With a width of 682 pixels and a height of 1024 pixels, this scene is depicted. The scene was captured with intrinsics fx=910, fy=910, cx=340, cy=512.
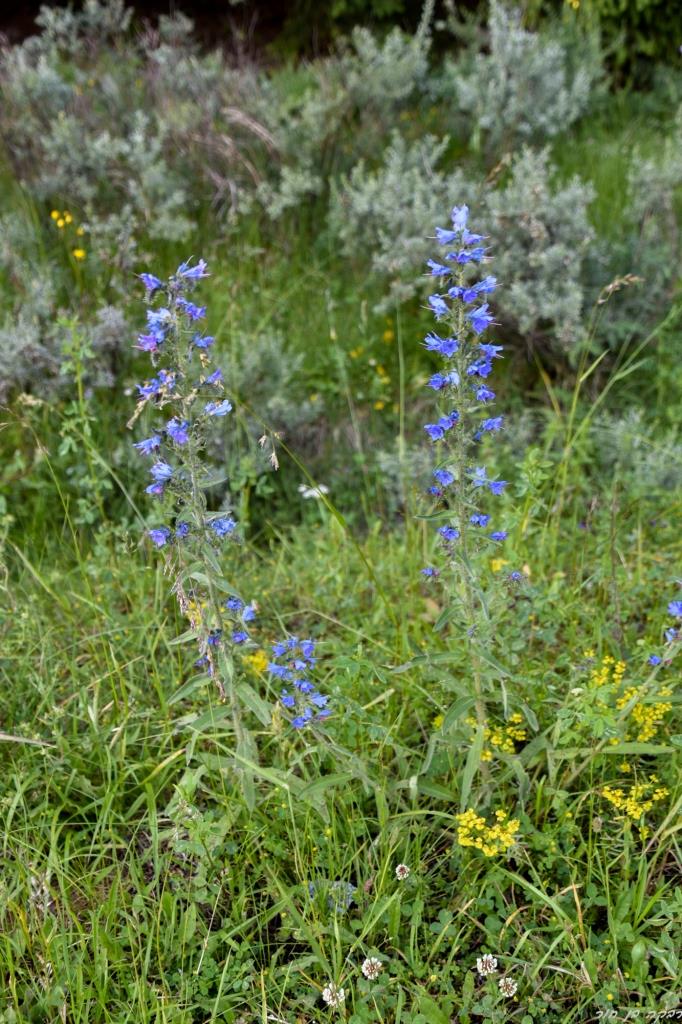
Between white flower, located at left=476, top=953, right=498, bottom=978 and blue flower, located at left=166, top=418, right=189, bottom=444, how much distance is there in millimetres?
1174

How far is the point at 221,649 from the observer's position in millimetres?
1874

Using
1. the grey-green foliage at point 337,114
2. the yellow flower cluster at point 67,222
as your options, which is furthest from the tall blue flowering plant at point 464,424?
the grey-green foliage at point 337,114

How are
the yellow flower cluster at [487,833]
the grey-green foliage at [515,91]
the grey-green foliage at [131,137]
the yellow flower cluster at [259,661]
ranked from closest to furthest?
the yellow flower cluster at [487,833] < the yellow flower cluster at [259,661] < the grey-green foliage at [131,137] < the grey-green foliage at [515,91]

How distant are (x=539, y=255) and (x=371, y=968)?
9.71 feet

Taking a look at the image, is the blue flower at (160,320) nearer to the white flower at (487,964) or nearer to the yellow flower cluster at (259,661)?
the yellow flower cluster at (259,661)

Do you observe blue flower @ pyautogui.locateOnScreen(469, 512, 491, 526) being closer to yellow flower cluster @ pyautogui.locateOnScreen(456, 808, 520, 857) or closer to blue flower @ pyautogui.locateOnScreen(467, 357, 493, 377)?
blue flower @ pyautogui.locateOnScreen(467, 357, 493, 377)

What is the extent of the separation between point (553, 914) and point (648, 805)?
30cm

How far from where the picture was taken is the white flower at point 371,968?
1.78m

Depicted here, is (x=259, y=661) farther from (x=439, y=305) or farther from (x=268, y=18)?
(x=268, y=18)

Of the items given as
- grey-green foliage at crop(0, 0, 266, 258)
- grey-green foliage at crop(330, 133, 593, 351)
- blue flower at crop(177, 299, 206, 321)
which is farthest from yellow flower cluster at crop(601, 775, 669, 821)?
grey-green foliage at crop(0, 0, 266, 258)

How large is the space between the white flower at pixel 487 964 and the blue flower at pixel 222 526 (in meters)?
0.98

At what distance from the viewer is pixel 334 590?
2.78 metres

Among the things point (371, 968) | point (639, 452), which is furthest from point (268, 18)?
point (371, 968)

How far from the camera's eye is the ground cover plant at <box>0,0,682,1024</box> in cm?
181
